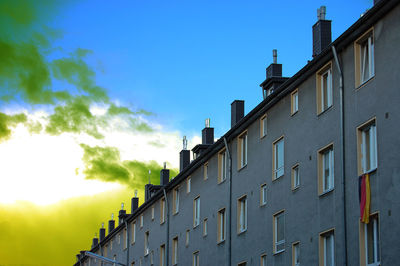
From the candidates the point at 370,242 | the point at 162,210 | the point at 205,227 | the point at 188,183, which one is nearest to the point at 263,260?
the point at 205,227

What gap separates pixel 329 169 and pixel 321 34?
7.62 m

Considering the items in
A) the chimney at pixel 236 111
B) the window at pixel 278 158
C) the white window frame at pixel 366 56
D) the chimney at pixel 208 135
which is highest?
the chimney at pixel 208 135

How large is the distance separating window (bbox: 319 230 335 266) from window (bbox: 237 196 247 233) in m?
9.13

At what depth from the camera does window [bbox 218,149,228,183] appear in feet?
142

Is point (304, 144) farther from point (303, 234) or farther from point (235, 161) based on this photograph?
point (235, 161)

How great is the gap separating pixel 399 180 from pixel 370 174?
1798mm

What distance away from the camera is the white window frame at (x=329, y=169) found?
29.9 metres

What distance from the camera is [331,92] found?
30531mm

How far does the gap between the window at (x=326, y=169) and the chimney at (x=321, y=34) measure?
607 centimetres

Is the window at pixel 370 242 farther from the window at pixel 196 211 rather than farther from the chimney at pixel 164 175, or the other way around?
the chimney at pixel 164 175

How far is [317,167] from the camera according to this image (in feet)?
102

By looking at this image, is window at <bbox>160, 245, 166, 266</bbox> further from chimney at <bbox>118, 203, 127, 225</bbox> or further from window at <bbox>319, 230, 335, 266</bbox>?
window at <bbox>319, 230, 335, 266</bbox>

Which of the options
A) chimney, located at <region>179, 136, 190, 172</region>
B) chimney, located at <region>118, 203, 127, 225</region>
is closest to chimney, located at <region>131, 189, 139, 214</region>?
chimney, located at <region>118, 203, 127, 225</region>

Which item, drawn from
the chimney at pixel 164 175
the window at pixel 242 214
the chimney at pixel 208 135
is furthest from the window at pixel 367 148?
the chimney at pixel 164 175
